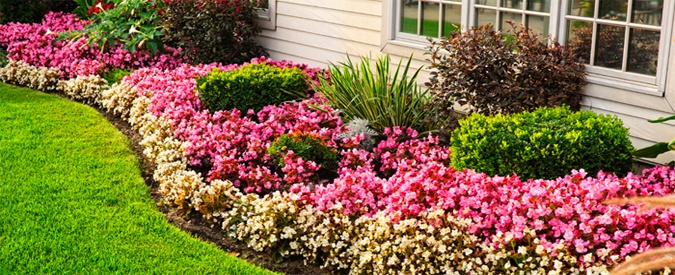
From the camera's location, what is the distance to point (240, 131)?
6.67 meters

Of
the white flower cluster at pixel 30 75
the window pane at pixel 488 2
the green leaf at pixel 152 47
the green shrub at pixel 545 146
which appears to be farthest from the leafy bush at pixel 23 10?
the green shrub at pixel 545 146

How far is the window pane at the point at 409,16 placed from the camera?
7604 millimetres

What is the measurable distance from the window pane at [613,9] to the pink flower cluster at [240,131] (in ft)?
7.39

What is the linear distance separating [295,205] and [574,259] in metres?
1.83

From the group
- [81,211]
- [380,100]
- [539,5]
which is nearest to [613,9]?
[539,5]

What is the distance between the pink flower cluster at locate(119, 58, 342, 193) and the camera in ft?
19.2

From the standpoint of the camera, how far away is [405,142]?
6273 millimetres

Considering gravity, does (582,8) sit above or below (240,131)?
above

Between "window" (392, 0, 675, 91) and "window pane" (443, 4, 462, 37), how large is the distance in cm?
11

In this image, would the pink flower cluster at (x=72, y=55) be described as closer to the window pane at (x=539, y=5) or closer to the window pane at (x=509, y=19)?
the window pane at (x=509, y=19)

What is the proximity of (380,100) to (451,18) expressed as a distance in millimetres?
1160

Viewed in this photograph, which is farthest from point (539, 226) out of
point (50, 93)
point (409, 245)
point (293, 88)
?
point (50, 93)

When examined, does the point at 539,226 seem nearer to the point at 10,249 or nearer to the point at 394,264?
the point at 394,264

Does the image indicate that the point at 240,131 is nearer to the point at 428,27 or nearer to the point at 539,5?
the point at 428,27
